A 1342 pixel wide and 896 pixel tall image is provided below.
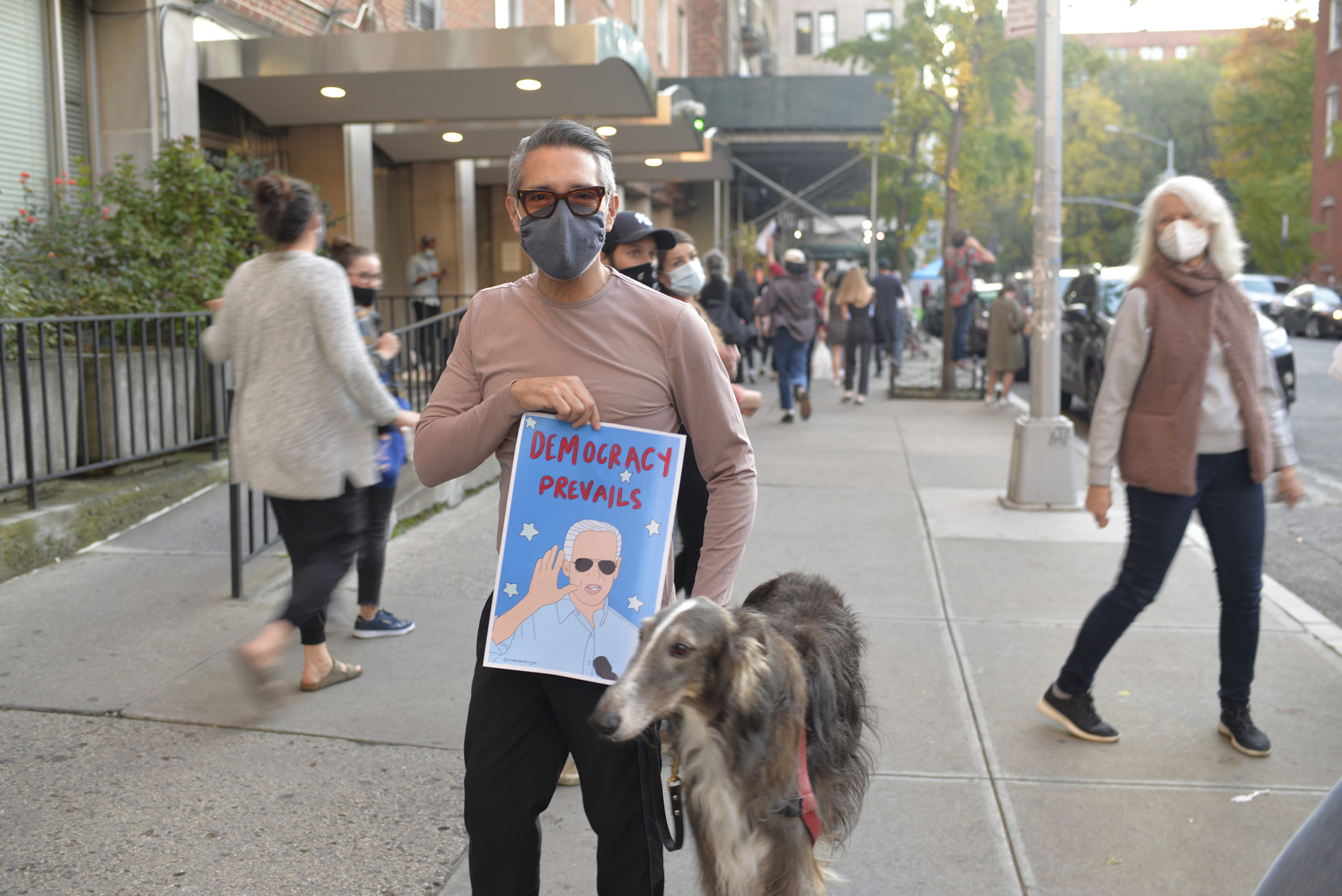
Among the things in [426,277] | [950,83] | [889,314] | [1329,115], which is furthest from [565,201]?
[1329,115]

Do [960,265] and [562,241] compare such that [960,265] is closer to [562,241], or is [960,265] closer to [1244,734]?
[1244,734]

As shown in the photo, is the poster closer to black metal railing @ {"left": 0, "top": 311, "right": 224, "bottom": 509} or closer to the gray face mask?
the gray face mask

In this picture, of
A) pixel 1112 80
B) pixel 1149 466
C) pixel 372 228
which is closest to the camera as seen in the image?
pixel 1149 466

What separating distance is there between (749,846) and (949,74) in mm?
15571

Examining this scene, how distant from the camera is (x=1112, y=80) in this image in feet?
242

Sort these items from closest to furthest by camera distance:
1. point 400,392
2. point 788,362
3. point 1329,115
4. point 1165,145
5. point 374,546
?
point 374,546
point 400,392
point 788,362
point 1329,115
point 1165,145

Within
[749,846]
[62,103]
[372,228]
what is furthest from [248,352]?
[372,228]

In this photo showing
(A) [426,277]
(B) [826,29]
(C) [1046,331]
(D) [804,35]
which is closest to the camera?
(C) [1046,331]

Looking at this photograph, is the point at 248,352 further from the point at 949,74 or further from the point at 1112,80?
the point at 1112,80

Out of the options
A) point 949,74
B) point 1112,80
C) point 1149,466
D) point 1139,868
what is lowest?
point 1139,868

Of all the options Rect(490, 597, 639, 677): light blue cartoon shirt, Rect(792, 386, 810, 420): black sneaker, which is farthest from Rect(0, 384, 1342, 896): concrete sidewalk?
Rect(792, 386, 810, 420): black sneaker

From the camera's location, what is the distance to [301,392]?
12.9 ft

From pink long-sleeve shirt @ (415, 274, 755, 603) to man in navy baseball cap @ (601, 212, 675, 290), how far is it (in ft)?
7.14

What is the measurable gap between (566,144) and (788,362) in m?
10.7
